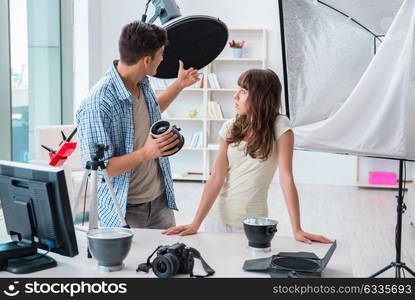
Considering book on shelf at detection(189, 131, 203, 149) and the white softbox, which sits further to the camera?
book on shelf at detection(189, 131, 203, 149)

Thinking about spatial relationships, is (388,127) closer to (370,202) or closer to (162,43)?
(162,43)

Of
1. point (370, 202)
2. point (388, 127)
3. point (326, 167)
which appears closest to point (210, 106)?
point (326, 167)

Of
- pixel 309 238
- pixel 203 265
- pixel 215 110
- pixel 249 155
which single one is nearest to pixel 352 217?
pixel 215 110

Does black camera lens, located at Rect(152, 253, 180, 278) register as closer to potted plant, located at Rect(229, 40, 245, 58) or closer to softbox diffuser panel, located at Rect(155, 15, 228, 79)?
softbox diffuser panel, located at Rect(155, 15, 228, 79)

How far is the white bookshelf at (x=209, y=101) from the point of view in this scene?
296 inches

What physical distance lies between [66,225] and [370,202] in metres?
5.11

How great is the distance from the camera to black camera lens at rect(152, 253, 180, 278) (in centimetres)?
177

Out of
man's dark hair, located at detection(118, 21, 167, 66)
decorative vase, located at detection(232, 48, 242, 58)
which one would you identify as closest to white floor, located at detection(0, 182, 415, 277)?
decorative vase, located at detection(232, 48, 242, 58)

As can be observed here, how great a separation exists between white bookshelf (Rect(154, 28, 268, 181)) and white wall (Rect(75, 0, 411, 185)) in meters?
0.15

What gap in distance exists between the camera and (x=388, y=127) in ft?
8.95

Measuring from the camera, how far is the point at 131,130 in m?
2.40

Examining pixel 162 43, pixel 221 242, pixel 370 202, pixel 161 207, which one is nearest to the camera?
pixel 221 242

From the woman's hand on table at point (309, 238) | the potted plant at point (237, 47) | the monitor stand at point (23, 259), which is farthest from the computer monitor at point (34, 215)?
the potted plant at point (237, 47)

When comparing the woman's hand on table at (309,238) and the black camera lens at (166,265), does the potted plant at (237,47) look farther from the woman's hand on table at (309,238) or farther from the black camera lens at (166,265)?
the black camera lens at (166,265)
